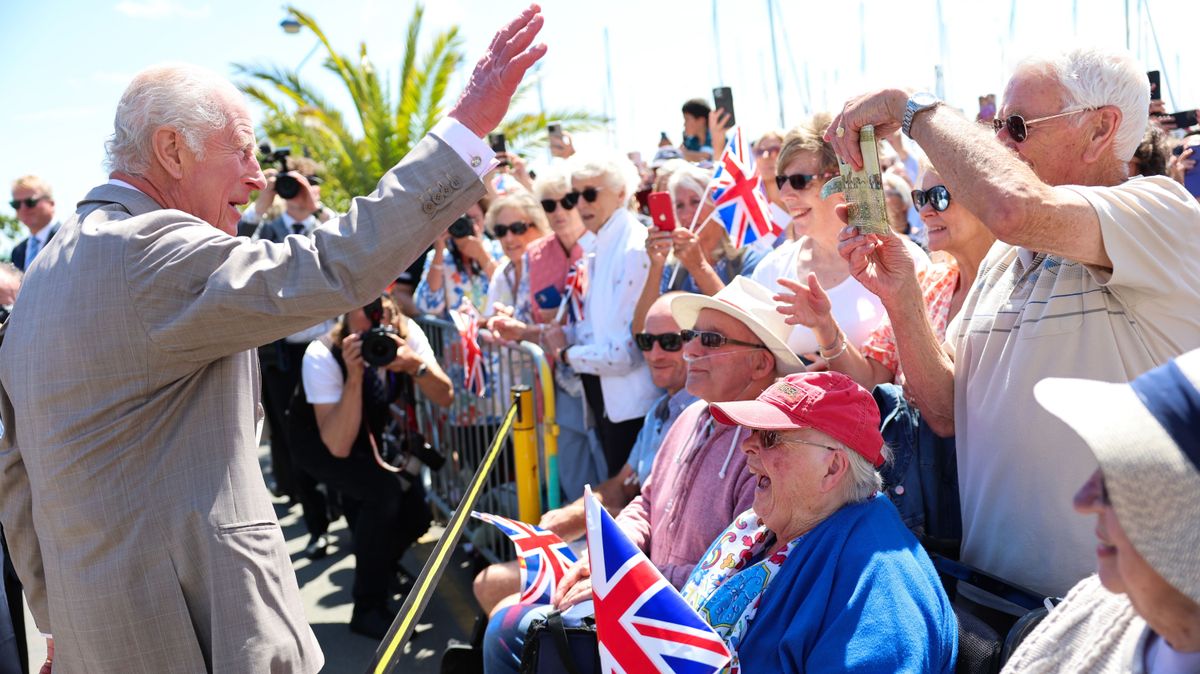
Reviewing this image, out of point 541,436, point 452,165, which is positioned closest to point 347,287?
point 452,165

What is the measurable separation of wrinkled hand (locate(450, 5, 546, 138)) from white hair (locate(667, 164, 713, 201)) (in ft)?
10.9

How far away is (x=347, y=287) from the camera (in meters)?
1.93

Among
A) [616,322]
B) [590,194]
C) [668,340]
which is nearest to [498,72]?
[668,340]

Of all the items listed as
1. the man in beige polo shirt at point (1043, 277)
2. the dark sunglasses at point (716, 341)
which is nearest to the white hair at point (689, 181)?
the dark sunglasses at point (716, 341)

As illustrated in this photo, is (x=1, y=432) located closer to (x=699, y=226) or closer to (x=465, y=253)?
(x=699, y=226)

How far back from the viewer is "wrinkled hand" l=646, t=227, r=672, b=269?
4.34 m

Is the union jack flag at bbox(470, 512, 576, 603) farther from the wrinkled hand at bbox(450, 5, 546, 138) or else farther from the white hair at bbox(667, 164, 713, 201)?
the white hair at bbox(667, 164, 713, 201)

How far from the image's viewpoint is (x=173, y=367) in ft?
6.64

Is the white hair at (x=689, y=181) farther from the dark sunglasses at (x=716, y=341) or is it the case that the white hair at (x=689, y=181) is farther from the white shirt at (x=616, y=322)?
the dark sunglasses at (x=716, y=341)

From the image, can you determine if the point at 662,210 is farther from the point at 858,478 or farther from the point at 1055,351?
the point at 1055,351

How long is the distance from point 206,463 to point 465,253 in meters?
4.97

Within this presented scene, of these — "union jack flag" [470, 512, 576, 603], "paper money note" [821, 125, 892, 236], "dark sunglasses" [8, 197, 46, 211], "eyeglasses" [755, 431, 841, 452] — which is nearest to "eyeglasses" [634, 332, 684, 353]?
"union jack flag" [470, 512, 576, 603]

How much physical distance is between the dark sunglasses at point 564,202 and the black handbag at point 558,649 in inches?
113

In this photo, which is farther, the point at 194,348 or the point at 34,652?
the point at 34,652
